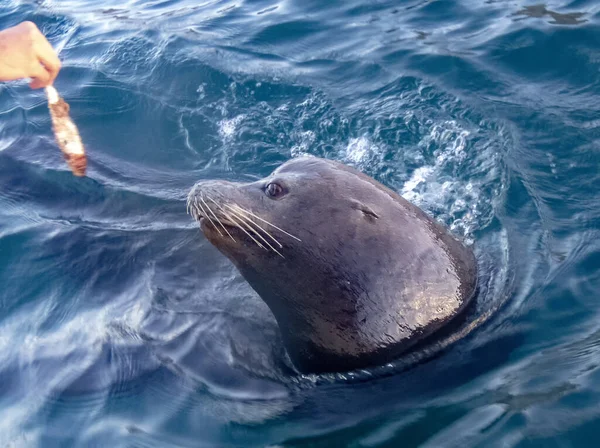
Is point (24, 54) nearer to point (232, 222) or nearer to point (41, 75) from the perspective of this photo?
point (41, 75)

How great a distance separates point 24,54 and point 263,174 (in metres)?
2.91

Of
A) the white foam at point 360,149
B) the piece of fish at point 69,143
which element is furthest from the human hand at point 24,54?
the white foam at point 360,149

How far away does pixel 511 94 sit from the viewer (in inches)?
282

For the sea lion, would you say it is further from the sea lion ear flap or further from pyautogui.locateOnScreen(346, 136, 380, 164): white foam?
pyautogui.locateOnScreen(346, 136, 380, 164): white foam

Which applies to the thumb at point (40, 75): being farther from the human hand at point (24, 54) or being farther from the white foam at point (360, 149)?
the white foam at point (360, 149)

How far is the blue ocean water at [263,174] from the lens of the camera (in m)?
3.95

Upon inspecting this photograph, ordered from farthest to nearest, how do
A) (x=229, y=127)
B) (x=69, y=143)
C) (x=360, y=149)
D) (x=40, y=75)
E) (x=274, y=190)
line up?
1. (x=229, y=127)
2. (x=40, y=75)
3. (x=69, y=143)
4. (x=360, y=149)
5. (x=274, y=190)

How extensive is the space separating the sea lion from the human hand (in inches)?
141

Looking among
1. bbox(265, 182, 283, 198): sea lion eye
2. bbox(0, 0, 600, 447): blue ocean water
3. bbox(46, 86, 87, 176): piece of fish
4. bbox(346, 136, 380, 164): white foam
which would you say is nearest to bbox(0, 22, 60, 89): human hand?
bbox(46, 86, 87, 176): piece of fish

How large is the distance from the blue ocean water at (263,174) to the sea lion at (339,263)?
0.72 feet

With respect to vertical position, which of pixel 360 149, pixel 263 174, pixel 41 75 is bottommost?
pixel 263 174

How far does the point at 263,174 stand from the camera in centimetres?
689

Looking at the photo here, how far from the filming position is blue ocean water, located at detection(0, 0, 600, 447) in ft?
13.0

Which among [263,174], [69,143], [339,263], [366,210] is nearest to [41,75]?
[69,143]
